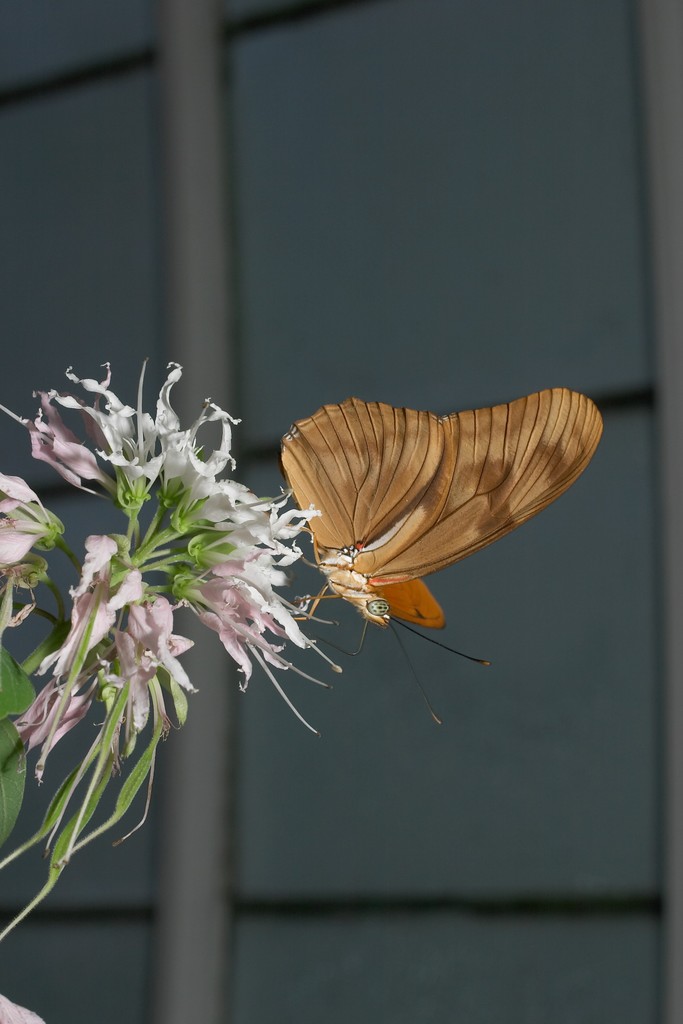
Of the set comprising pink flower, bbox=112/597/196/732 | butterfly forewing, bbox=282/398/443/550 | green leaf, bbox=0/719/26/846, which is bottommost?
green leaf, bbox=0/719/26/846

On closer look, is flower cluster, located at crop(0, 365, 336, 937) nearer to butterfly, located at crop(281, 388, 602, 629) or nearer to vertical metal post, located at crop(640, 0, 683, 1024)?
butterfly, located at crop(281, 388, 602, 629)

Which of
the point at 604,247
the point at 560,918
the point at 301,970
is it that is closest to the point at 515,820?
the point at 560,918

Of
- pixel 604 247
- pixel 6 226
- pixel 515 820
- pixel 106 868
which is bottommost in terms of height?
pixel 106 868

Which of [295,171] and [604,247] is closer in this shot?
[604,247]

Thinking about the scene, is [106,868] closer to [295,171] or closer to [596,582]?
[596,582]

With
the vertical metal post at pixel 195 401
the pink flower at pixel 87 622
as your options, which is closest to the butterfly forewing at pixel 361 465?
the pink flower at pixel 87 622

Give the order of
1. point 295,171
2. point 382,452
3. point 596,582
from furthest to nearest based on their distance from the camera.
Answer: point 295,171, point 596,582, point 382,452

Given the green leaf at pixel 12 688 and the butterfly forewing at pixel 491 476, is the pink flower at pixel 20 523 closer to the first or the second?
the green leaf at pixel 12 688

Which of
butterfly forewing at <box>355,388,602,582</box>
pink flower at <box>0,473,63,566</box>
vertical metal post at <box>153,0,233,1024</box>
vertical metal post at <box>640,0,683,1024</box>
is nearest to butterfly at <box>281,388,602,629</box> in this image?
butterfly forewing at <box>355,388,602,582</box>
